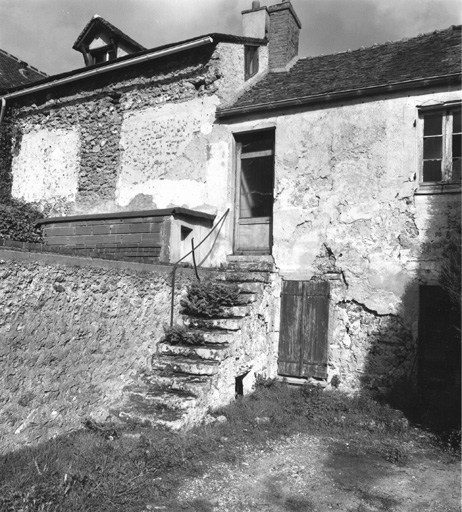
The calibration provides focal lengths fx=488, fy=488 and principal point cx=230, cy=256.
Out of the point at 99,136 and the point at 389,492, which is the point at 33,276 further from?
the point at 99,136

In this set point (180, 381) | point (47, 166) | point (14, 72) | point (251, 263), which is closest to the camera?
point (180, 381)

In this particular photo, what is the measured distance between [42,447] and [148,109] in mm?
7628

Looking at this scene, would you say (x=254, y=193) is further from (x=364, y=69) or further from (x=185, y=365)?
(x=185, y=365)

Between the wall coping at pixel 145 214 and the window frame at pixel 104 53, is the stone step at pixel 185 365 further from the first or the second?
the window frame at pixel 104 53

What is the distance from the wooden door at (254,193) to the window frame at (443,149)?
276 cm

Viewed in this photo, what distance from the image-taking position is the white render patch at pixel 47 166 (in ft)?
37.6

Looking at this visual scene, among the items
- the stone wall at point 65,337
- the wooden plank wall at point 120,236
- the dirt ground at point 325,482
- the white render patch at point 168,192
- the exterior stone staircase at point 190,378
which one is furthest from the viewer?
the white render patch at point 168,192

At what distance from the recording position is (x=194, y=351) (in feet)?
22.4

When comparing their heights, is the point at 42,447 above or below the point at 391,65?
below

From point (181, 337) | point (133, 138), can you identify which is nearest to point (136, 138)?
point (133, 138)

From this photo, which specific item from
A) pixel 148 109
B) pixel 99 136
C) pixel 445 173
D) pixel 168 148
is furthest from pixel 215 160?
pixel 445 173

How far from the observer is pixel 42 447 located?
16.1 ft

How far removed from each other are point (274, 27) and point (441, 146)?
16.8 feet

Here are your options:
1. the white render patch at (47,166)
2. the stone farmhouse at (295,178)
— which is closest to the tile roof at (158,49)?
the stone farmhouse at (295,178)
